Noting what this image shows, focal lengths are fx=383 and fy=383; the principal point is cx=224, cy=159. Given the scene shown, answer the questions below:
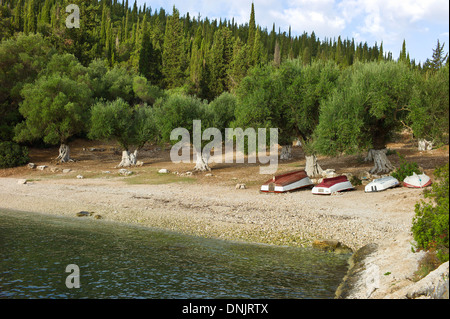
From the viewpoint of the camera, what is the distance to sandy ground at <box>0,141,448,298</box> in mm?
19234

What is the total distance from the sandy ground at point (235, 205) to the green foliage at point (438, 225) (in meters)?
0.91

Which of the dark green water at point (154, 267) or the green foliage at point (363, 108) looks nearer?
the dark green water at point (154, 267)

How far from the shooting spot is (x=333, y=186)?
92.1 ft

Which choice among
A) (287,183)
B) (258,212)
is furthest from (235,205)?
(287,183)

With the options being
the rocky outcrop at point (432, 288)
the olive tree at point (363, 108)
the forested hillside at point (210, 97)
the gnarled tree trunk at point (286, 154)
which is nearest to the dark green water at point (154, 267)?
the rocky outcrop at point (432, 288)

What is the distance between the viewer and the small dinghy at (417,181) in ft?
86.7

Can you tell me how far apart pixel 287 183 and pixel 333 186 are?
3433mm

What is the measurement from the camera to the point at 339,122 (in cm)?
2961

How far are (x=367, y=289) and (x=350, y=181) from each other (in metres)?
18.6

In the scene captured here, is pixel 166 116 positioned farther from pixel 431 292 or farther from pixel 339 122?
pixel 431 292

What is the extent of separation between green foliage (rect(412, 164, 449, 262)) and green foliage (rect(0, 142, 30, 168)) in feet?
146

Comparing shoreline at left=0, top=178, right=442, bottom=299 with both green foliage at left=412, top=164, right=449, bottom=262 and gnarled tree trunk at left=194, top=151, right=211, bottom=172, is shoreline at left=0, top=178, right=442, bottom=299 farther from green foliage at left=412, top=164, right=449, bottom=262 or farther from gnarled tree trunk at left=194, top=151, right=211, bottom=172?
gnarled tree trunk at left=194, top=151, right=211, bottom=172
